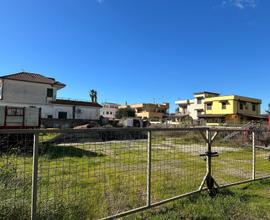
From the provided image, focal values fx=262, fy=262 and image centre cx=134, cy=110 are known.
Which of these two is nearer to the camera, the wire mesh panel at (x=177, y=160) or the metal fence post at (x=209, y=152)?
the metal fence post at (x=209, y=152)

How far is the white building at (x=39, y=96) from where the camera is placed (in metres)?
36.3

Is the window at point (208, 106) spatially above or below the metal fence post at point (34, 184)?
above

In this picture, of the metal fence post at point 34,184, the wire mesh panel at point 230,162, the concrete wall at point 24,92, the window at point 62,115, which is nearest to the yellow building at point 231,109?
the window at point 62,115

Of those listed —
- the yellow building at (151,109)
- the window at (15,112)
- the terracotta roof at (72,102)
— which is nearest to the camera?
the window at (15,112)

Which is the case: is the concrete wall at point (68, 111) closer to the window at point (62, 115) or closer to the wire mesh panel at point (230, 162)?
the window at point (62, 115)

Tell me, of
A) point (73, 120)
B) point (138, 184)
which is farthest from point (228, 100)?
point (138, 184)

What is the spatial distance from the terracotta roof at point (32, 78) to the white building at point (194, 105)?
35995mm

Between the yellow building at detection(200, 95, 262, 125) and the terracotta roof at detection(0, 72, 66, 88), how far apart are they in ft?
98.4

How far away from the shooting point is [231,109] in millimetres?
52094

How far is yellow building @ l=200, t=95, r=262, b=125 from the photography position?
51.8 metres

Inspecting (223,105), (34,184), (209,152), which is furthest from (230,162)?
(223,105)

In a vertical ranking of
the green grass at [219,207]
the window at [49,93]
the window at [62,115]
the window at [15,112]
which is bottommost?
the green grass at [219,207]

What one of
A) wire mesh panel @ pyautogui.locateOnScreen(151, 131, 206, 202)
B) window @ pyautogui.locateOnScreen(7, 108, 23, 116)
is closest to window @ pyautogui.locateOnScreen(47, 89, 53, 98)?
window @ pyautogui.locateOnScreen(7, 108, 23, 116)

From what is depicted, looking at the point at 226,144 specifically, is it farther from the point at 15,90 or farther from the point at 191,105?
the point at 191,105
